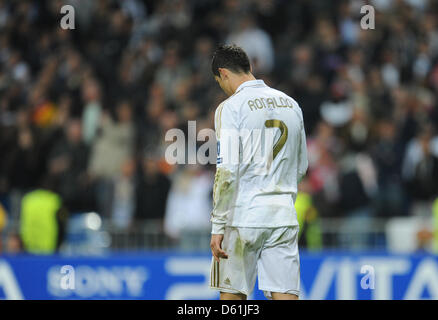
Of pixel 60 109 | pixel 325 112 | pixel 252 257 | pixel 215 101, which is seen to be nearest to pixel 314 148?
pixel 325 112

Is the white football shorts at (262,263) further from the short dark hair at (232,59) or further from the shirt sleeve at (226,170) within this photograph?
the short dark hair at (232,59)

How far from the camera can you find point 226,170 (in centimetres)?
576

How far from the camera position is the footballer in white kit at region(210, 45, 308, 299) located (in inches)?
229

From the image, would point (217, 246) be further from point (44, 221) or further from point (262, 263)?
point (44, 221)

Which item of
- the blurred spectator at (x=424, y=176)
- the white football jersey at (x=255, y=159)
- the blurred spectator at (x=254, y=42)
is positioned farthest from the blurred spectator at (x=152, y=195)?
the white football jersey at (x=255, y=159)

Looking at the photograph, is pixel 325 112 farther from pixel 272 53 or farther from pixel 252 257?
pixel 252 257

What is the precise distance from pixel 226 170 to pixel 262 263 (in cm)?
72

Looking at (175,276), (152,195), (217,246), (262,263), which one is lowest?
(175,276)

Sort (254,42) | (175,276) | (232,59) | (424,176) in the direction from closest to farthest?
1. (232,59)
2. (175,276)
3. (424,176)
4. (254,42)

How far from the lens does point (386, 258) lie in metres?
10.8

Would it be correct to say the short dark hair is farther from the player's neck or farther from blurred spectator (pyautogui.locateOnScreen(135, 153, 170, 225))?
blurred spectator (pyautogui.locateOnScreen(135, 153, 170, 225))

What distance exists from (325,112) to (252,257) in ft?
24.9

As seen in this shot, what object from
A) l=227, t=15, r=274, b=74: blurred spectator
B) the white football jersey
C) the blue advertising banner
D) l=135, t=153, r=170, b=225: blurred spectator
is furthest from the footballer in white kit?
l=227, t=15, r=274, b=74: blurred spectator

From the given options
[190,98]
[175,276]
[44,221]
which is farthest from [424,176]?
[44,221]
